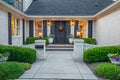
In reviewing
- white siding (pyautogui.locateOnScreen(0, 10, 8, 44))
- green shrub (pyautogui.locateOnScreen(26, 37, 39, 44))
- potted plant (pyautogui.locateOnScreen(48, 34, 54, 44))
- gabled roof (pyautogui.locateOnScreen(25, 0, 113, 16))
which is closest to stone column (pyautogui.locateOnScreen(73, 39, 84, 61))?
white siding (pyautogui.locateOnScreen(0, 10, 8, 44))

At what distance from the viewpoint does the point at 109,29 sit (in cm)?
1827

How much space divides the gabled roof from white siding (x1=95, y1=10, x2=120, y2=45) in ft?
12.5

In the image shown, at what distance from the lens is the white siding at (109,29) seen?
15797 mm

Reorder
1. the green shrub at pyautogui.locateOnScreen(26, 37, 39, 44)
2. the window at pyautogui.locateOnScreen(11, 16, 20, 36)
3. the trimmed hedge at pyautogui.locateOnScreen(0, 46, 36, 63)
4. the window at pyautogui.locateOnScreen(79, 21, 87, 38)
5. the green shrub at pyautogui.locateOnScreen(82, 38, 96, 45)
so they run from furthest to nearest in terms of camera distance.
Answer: the window at pyautogui.locateOnScreen(79, 21, 87, 38)
the green shrub at pyautogui.locateOnScreen(26, 37, 39, 44)
the green shrub at pyautogui.locateOnScreen(82, 38, 96, 45)
the window at pyautogui.locateOnScreen(11, 16, 20, 36)
the trimmed hedge at pyautogui.locateOnScreen(0, 46, 36, 63)

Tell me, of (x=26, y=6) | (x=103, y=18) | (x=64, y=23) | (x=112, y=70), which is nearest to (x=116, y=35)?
(x=103, y=18)

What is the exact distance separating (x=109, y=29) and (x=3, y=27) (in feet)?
24.2

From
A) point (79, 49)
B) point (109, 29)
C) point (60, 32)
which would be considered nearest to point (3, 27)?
point (79, 49)

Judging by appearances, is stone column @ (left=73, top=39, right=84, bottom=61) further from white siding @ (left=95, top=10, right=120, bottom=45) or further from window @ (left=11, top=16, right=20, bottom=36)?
window @ (left=11, top=16, right=20, bottom=36)

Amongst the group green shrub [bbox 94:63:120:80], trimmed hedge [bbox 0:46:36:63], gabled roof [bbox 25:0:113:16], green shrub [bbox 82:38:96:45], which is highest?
gabled roof [bbox 25:0:113:16]

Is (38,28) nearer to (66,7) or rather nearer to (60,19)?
(60,19)

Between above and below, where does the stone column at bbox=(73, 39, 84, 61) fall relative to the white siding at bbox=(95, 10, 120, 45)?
below

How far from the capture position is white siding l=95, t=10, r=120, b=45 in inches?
Answer: 622

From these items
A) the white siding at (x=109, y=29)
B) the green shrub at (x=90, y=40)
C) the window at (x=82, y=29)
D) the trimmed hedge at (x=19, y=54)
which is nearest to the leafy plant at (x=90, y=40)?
the green shrub at (x=90, y=40)

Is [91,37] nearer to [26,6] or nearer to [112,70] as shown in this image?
[26,6]
